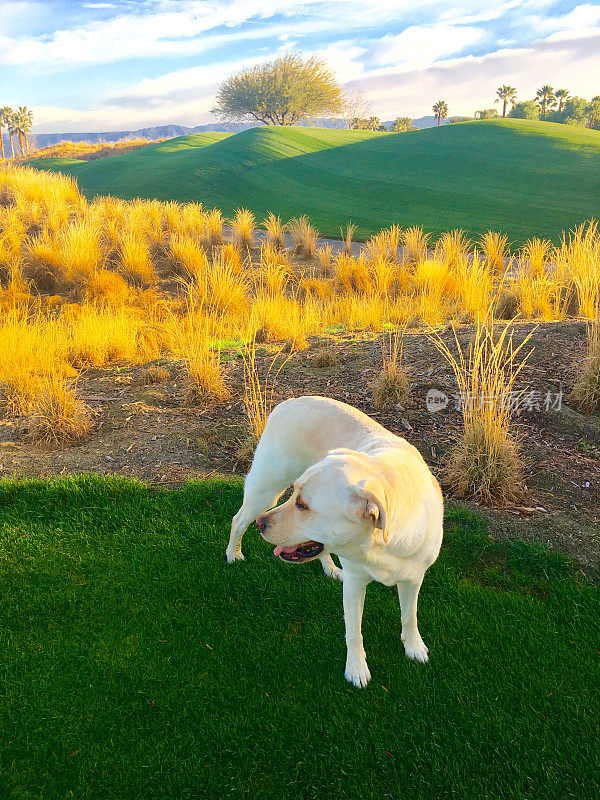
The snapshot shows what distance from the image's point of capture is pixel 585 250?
7578 mm

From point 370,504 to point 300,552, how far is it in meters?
0.49

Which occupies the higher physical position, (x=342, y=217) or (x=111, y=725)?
(x=342, y=217)

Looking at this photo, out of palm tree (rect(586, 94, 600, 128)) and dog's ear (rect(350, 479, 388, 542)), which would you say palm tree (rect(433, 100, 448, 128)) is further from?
dog's ear (rect(350, 479, 388, 542))

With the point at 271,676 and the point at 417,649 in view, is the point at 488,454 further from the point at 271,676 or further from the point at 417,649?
the point at 271,676

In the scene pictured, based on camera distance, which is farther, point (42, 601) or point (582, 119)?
point (582, 119)

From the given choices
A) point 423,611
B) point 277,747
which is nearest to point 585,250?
point 423,611

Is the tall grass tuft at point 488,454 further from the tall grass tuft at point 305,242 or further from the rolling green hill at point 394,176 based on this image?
the rolling green hill at point 394,176

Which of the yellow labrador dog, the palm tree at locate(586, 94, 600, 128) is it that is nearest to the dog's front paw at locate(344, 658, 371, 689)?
the yellow labrador dog

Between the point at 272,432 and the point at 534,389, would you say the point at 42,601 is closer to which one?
the point at 272,432

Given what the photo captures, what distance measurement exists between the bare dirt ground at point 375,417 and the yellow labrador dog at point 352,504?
1518 millimetres

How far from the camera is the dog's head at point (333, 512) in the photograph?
200 cm

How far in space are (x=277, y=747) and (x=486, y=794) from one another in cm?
91

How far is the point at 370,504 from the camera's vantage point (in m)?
1.97

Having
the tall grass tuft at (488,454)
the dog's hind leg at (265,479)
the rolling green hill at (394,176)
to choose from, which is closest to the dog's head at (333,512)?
the dog's hind leg at (265,479)
